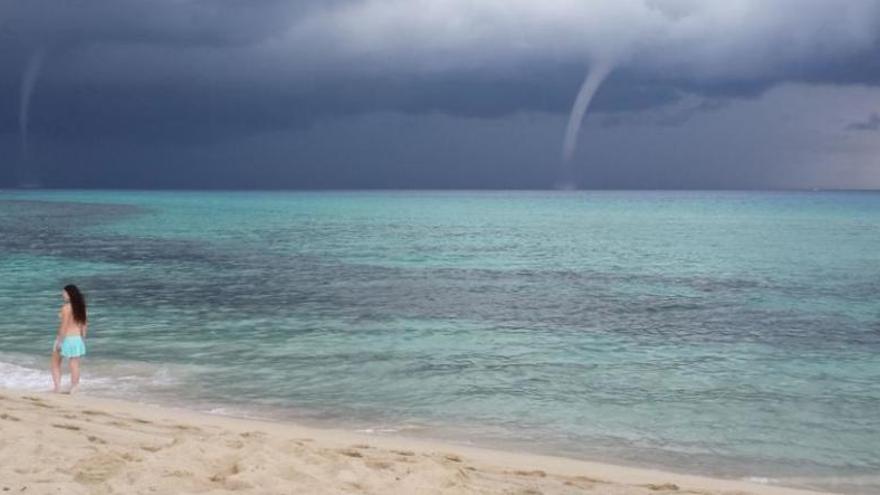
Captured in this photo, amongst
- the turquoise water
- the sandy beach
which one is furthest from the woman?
the sandy beach

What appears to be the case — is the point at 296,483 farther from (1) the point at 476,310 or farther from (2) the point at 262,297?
(2) the point at 262,297

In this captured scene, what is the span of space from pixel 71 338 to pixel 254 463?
7.17m

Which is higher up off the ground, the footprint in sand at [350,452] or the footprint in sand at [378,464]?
the footprint in sand at [378,464]

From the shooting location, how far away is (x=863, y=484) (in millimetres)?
10117

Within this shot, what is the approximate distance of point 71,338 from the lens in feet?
45.7

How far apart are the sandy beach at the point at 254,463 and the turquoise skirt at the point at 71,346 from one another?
2261 mm

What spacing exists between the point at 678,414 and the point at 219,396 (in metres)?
7.48

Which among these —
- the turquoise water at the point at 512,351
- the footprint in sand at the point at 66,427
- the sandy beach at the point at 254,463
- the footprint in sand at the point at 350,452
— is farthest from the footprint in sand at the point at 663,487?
the footprint in sand at the point at 66,427

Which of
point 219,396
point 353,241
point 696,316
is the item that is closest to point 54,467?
point 219,396

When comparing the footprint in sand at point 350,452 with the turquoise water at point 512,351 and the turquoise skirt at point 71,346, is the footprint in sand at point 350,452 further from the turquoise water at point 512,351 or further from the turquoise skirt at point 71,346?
the turquoise skirt at point 71,346

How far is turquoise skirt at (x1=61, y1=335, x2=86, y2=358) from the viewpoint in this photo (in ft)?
45.5

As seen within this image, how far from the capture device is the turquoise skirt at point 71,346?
13883 millimetres

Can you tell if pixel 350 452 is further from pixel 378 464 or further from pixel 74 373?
pixel 74 373

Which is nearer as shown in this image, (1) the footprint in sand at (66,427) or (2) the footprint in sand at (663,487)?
(2) the footprint in sand at (663,487)
